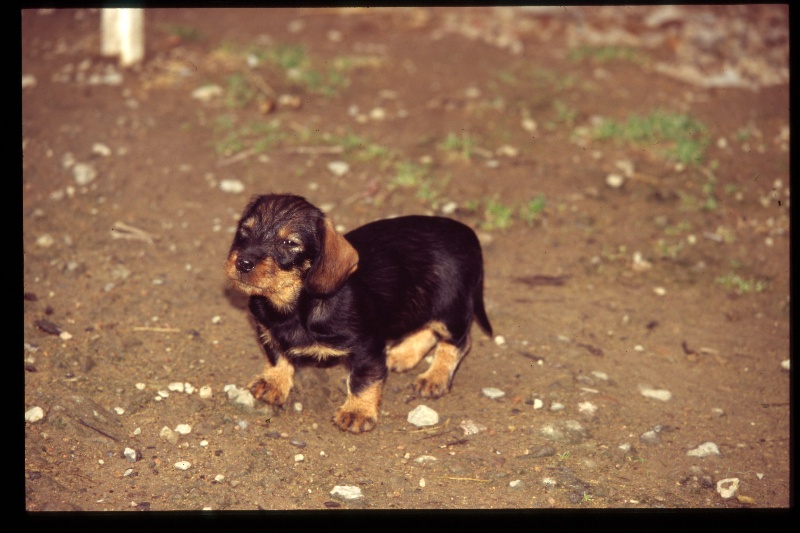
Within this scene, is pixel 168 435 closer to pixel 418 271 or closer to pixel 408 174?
pixel 418 271

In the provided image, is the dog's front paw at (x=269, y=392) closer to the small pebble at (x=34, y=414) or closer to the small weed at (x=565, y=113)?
the small pebble at (x=34, y=414)

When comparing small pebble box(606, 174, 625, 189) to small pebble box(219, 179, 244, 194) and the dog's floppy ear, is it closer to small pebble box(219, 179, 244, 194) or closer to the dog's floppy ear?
small pebble box(219, 179, 244, 194)

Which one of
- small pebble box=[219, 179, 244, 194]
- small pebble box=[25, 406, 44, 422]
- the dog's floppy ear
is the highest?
the dog's floppy ear

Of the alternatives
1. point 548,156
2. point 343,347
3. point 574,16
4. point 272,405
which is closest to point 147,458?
point 272,405

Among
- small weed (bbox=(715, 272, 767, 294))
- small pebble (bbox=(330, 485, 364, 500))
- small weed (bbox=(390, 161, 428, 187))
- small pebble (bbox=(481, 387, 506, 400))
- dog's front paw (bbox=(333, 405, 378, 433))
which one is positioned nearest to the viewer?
small pebble (bbox=(330, 485, 364, 500))

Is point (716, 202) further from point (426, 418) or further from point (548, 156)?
point (426, 418)

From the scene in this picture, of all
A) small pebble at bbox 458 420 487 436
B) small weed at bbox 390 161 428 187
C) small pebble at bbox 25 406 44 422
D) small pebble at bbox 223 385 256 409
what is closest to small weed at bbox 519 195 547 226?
small weed at bbox 390 161 428 187

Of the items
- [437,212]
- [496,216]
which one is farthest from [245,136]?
[496,216]
